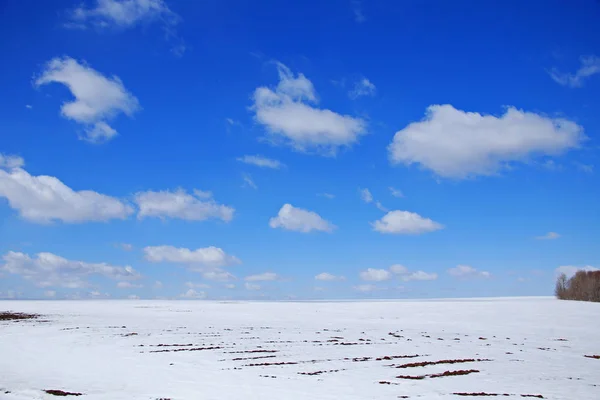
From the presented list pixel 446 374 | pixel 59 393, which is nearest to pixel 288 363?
pixel 446 374

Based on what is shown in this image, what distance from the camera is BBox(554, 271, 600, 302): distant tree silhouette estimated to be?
11169 centimetres

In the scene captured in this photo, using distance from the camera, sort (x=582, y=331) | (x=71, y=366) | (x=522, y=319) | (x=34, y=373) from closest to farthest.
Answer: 1. (x=34, y=373)
2. (x=71, y=366)
3. (x=582, y=331)
4. (x=522, y=319)

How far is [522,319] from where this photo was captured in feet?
215

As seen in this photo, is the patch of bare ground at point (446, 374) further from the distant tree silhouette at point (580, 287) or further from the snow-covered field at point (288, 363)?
the distant tree silhouette at point (580, 287)

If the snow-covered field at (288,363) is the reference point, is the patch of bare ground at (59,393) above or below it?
above

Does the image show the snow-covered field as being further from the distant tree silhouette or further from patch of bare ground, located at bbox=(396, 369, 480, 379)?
the distant tree silhouette

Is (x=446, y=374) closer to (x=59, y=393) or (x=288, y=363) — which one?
(x=288, y=363)

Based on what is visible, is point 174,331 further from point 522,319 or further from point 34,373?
point 522,319

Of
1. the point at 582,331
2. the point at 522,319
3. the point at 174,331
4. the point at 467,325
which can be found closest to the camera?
the point at 174,331

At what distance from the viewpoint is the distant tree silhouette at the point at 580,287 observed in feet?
366

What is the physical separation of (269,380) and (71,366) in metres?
12.1

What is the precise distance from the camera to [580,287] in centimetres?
11650

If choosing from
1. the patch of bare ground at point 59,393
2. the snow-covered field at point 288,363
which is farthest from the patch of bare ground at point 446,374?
the patch of bare ground at point 59,393

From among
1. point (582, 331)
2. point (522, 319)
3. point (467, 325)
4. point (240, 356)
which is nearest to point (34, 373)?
point (240, 356)
